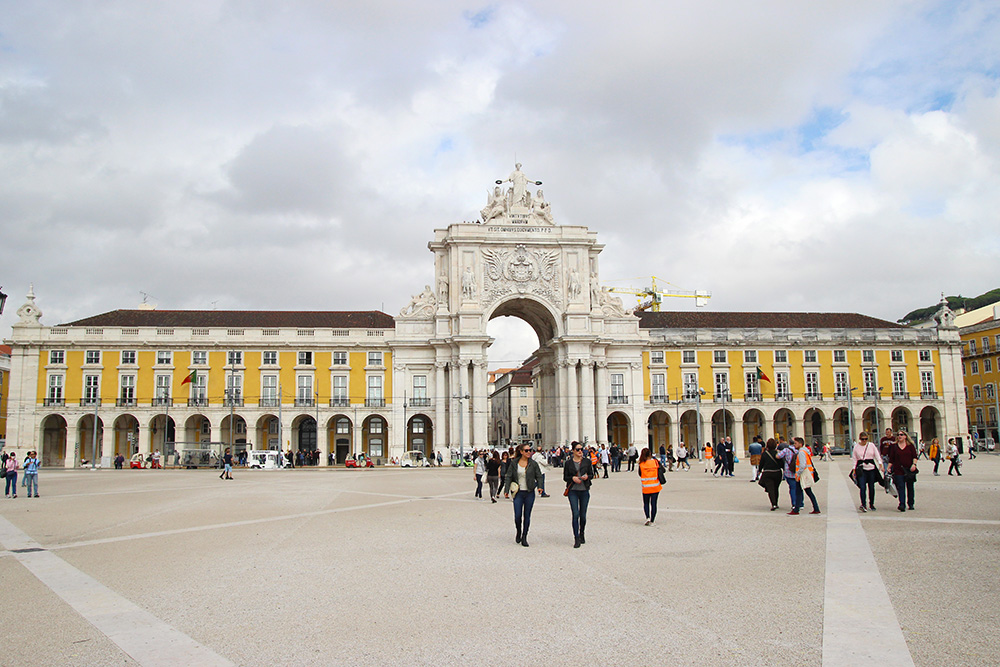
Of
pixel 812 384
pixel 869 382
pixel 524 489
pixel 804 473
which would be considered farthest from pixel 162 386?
pixel 869 382

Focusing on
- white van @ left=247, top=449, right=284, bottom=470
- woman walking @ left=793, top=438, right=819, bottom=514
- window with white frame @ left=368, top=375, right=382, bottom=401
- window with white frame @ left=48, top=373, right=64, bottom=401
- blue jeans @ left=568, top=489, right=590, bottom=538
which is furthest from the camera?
window with white frame @ left=368, top=375, right=382, bottom=401

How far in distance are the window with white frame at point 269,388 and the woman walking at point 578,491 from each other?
5315cm

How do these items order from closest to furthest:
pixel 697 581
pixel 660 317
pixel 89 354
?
pixel 697 581
pixel 89 354
pixel 660 317

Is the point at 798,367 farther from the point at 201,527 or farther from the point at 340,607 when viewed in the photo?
the point at 340,607

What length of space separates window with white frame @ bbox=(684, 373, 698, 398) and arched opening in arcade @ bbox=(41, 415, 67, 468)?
164 ft

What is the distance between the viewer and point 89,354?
2451 inches

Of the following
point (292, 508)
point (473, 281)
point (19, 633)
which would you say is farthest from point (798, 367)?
point (19, 633)

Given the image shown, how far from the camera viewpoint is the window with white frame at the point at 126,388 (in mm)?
62000

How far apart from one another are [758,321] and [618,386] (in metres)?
15.9

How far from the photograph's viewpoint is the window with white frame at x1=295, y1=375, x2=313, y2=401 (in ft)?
209

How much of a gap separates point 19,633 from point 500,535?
841cm

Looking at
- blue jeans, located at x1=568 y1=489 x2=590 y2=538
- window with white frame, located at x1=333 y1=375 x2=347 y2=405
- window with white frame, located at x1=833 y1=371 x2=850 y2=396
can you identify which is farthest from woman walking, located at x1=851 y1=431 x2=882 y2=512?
window with white frame, located at x1=833 y1=371 x2=850 y2=396

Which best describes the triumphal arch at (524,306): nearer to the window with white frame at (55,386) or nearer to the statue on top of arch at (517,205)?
the statue on top of arch at (517,205)

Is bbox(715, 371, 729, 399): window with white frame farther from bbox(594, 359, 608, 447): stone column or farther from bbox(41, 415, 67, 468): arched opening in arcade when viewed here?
bbox(41, 415, 67, 468): arched opening in arcade
